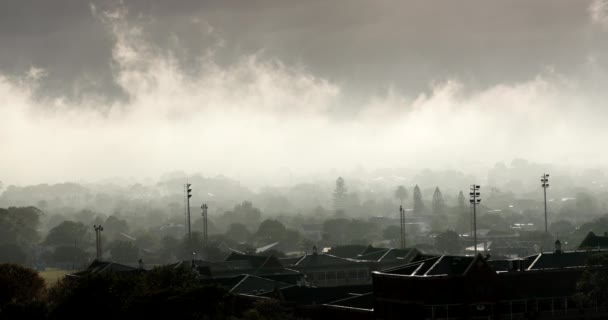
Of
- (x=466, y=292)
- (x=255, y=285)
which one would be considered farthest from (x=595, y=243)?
(x=466, y=292)

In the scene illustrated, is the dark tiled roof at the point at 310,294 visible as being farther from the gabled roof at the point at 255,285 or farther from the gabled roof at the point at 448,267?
the gabled roof at the point at 448,267

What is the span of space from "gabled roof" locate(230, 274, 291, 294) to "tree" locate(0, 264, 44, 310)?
2532 centimetres

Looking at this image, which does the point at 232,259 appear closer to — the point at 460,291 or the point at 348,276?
the point at 348,276

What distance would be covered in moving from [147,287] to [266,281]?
2708cm

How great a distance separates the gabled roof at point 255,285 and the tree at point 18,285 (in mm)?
25317

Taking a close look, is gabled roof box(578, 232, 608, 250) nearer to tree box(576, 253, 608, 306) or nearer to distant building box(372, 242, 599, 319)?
tree box(576, 253, 608, 306)

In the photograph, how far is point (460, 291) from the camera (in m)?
109

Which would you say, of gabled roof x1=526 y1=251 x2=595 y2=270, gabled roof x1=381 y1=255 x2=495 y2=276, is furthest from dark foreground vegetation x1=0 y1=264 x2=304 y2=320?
gabled roof x1=526 y1=251 x2=595 y2=270

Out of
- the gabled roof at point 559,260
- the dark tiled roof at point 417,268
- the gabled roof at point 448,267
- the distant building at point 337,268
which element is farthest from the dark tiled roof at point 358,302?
the distant building at point 337,268

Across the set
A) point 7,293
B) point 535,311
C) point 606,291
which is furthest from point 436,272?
point 7,293

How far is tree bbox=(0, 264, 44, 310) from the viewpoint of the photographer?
145 metres

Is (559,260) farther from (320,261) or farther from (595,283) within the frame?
(320,261)

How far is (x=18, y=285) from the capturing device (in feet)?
484

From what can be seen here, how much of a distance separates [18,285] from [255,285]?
3105cm
